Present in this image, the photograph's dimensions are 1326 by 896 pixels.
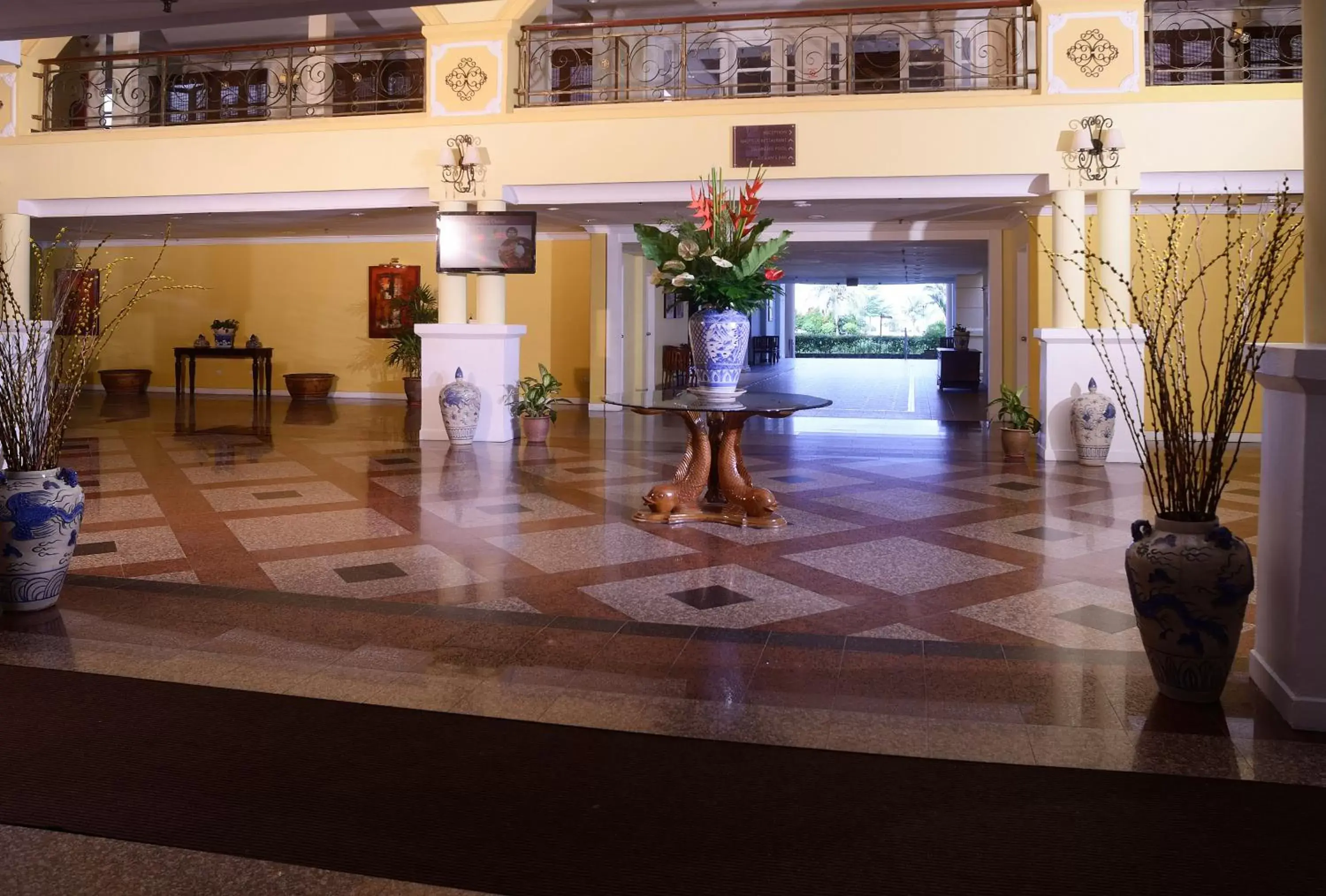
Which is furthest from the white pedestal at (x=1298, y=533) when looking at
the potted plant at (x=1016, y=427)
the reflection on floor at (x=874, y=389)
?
the potted plant at (x=1016, y=427)

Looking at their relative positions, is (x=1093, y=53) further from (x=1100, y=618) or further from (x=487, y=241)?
(x=1100, y=618)

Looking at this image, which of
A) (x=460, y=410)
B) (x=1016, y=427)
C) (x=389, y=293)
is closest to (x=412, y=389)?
(x=389, y=293)

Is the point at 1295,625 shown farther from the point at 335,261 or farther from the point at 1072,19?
the point at 335,261

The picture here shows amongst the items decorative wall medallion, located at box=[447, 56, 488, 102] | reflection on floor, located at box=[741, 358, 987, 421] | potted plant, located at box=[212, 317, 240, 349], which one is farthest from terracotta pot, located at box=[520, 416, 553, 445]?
potted plant, located at box=[212, 317, 240, 349]

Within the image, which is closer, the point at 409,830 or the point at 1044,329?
the point at 409,830

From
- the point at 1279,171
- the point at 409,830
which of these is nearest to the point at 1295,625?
the point at 409,830

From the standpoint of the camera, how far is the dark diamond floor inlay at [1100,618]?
3.62 metres

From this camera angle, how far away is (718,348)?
5.39 meters

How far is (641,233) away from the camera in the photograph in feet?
18.1

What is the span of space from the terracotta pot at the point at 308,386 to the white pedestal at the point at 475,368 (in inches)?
206

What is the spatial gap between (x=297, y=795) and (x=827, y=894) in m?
1.05

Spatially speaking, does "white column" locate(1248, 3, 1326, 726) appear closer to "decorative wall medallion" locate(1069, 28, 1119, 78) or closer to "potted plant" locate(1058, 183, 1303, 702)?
"potted plant" locate(1058, 183, 1303, 702)

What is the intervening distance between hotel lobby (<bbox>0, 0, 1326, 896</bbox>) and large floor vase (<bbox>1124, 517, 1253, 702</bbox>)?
0.08m

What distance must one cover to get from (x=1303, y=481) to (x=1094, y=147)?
6224 mm
